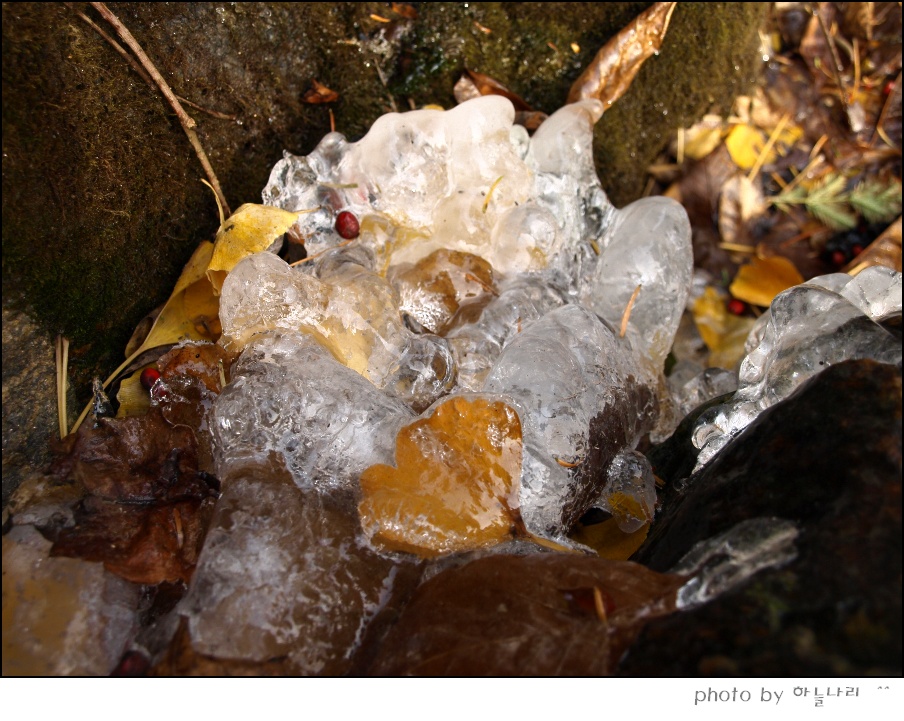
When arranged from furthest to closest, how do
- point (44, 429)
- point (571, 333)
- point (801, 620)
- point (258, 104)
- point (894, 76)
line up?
1. point (894, 76)
2. point (258, 104)
3. point (571, 333)
4. point (44, 429)
5. point (801, 620)

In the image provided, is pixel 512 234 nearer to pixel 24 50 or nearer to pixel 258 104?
pixel 258 104

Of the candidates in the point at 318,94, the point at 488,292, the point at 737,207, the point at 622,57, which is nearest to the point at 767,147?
the point at 737,207

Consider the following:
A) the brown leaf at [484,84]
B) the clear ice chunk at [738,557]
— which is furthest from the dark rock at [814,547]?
the brown leaf at [484,84]

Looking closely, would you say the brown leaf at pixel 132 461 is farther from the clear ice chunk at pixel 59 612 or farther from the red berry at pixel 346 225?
the red berry at pixel 346 225

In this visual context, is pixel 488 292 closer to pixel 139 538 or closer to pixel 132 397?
pixel 132 397

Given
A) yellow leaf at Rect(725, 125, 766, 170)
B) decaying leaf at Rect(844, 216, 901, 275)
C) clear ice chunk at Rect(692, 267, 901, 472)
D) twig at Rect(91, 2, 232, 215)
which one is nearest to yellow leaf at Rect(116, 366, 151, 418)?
twig at Rect(91, 2, 232, 215)

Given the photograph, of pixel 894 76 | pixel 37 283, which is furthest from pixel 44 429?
pixel 894 76
